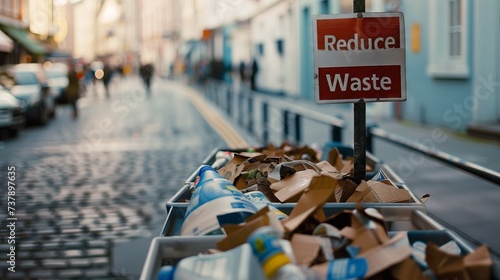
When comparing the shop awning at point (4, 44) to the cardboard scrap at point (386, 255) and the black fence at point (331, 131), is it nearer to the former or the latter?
the black fence at point (331, 131)

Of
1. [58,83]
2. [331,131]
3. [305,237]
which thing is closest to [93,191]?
[331,131]

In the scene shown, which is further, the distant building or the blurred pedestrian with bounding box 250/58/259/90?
the blurred pedestrian with bounding box 250/58/259/90

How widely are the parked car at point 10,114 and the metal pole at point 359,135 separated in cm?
1443

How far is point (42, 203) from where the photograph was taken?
8.88 metres

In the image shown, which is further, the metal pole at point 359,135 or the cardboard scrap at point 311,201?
the metal pole at point 359,135

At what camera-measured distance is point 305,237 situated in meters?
2.63

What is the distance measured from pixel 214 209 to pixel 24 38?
44.9m

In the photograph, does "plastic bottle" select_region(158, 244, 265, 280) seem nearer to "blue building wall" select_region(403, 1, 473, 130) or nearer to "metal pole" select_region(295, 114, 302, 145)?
"metal pole" select_region(295, 114, 302, 145)

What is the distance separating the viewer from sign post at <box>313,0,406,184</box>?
380 cm

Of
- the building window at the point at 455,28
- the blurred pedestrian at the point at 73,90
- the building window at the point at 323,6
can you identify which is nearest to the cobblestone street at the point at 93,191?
the blurred pedestrian at the point at 73,90

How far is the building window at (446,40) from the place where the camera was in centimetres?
1540

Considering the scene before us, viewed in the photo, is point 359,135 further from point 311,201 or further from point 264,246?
point 264,246

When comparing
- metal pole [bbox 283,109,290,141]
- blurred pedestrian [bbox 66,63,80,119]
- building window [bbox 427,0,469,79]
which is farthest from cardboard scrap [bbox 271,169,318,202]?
blurred pedestrian [bbox 66,63,80,119]

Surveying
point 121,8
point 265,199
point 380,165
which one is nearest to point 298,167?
point 265,199
